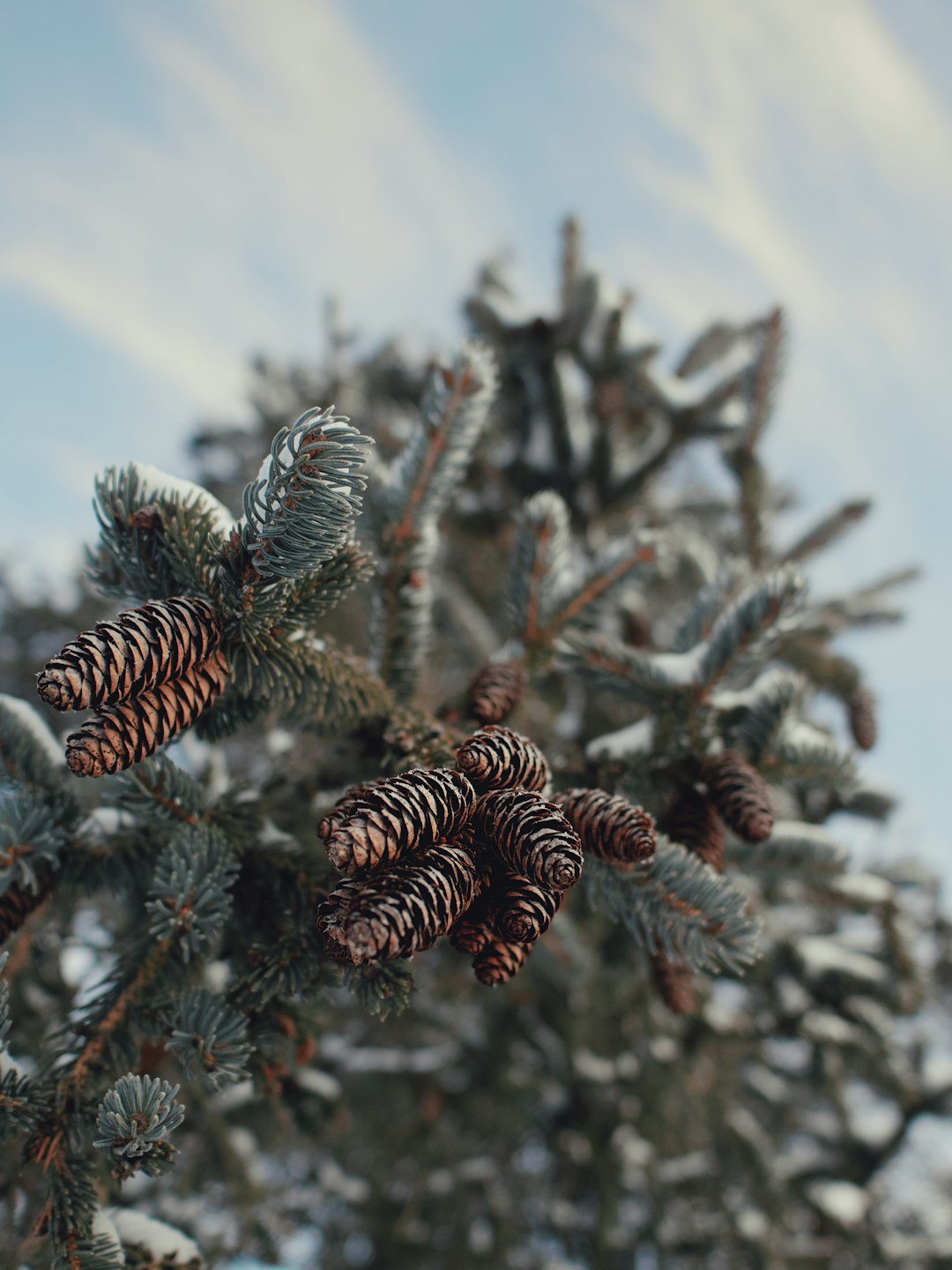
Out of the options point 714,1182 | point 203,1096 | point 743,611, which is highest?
point 743,611

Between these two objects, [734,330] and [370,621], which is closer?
[370,621]

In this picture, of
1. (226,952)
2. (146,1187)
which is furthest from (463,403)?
(146,1187)

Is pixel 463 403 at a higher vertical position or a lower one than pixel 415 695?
higher

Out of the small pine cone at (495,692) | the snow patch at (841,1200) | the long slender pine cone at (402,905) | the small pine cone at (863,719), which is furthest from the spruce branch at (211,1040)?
the snow patch at (841,1200)

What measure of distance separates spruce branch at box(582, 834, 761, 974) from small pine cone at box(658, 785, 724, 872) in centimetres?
11

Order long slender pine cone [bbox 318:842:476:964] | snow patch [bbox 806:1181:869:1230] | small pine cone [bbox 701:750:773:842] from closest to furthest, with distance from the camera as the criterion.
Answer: long slender pine cone [bbox 318:842:476:964]
small pine cone [bbox 701:750:773:842]
snow patch [bbox 806:1181:869:1230]

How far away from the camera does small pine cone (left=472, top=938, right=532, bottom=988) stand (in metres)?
1.04

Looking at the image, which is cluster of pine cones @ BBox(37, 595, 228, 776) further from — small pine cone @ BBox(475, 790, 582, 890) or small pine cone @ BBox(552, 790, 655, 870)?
small pine cone @ BBox(552, 790, 655, 870)

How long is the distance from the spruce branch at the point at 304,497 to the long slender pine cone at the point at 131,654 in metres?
0.13

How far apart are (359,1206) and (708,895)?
17.3 ft

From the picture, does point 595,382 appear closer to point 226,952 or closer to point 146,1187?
point 226,952

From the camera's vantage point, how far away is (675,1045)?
4.47 m

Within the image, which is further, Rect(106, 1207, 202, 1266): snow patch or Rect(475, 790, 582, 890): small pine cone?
→ Rect(106, 1207, 202, 1266): snow patch

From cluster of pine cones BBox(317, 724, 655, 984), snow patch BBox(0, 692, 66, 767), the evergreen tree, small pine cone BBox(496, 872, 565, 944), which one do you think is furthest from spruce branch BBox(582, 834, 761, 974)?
snow patch BBox(0, 692, 66, 767)
